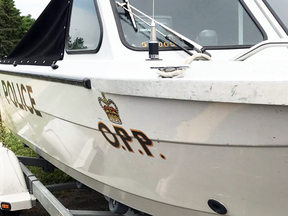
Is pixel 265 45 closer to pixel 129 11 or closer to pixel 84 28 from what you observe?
pixel 129 11

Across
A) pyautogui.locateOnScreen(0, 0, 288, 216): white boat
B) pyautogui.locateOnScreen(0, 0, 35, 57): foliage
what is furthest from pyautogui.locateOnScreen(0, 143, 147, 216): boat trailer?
pyautogui.locateOnScreen(0, 0, 35, 57): foliage

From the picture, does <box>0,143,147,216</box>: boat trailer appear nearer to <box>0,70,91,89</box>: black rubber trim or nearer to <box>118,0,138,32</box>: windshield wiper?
<box>0,70,91,89</box>: black rubber trim

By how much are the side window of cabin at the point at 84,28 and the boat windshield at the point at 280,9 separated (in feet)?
4.19

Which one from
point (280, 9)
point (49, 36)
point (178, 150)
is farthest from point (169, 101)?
point (49, 36)

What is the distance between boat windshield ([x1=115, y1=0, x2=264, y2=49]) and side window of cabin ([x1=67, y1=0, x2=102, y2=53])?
0.70ft

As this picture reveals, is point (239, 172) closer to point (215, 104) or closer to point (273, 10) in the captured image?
point (215, 104)

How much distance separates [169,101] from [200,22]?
106 centimetres

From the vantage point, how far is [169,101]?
6.38 ft

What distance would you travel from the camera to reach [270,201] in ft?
6.20

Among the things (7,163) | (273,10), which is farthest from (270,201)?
(7,163)

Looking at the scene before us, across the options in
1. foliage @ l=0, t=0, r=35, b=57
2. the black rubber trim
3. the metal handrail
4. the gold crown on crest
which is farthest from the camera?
foliage @ l=0, t=0, r=35, b=57

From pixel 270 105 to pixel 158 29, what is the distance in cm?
124

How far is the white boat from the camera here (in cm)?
178

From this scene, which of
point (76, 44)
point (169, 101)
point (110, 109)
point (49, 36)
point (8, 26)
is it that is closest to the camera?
point (169, 101)
